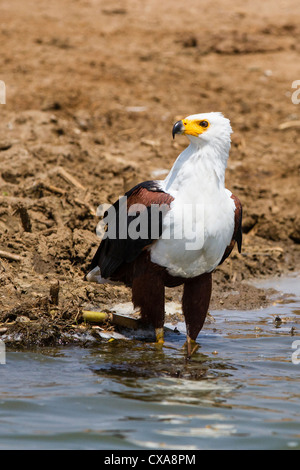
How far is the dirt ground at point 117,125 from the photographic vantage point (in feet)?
22.5

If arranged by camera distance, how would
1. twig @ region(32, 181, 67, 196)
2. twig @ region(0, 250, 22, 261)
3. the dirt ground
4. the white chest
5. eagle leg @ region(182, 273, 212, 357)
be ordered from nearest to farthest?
the white chest
eagle leg @ region(182, 273, 212, 357)
twig @ region(0, 250, 22, 261)
the dirt ground
twig @ region(32, 181, 67, 196)

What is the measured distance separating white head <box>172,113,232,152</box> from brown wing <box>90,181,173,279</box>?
16.6 inches

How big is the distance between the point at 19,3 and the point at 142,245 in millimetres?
11357

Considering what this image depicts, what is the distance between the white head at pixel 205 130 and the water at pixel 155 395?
154 cm

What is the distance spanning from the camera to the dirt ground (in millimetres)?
6863

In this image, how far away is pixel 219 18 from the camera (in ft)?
49.2

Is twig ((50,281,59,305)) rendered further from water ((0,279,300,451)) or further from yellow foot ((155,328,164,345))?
yellow foot ((155,328,164,345))

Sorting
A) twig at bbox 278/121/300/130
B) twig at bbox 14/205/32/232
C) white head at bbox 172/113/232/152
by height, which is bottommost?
twig at bbox 14/205/32/232

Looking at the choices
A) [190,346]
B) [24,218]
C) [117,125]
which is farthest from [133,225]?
[117,125]

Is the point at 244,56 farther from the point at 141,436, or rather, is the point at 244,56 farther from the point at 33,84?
the point at 141,436

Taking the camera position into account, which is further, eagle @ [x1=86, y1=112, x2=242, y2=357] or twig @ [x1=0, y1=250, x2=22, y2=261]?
twig @ [x1=0, y1=250, x2=22, y2=261]

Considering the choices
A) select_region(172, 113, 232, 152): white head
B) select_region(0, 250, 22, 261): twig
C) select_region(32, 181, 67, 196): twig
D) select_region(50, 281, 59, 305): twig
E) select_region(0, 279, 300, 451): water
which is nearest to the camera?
select_region(0, 279, 300, 451): water

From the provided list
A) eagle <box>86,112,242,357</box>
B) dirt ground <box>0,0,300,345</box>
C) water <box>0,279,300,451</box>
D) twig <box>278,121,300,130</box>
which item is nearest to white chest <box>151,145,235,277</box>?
eagle <box>86,112,242,357</box>
